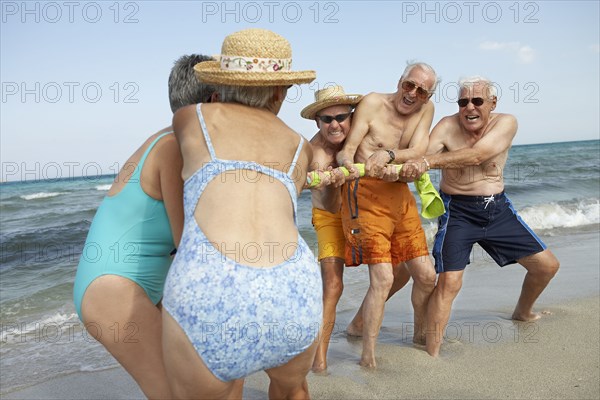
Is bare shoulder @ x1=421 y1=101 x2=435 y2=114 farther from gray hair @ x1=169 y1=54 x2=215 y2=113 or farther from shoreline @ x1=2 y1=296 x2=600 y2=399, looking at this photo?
gray hair @ x1=169 y1=54 x2=215 y2=113

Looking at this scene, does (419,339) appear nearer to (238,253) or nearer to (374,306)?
(374,306)

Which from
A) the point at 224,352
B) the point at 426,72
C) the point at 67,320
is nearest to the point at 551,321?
the point at 426,72

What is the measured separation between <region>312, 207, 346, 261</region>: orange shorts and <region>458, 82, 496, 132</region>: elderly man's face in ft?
4.39

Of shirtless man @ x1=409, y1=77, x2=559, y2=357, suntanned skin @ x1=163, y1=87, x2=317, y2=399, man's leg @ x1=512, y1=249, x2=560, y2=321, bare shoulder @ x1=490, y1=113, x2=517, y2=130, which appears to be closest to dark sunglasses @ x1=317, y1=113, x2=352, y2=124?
shirtless man @ x1=409, y1=77, x2=559, y2=357

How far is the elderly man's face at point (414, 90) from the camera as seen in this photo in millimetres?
4629

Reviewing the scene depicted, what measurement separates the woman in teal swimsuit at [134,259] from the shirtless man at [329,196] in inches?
87.9

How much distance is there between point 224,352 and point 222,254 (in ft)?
1.11

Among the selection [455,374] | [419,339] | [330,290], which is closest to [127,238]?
[330,290]

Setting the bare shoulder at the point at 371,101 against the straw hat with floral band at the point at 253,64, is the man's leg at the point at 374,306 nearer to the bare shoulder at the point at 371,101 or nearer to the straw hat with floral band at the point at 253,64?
the bare shoulder at the point at 371,101

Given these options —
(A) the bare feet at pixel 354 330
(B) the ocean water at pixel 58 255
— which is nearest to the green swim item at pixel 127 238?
(B) the ocean water at pixel 58 255

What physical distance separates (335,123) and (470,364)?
2.13 metres

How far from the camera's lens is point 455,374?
4.22 m

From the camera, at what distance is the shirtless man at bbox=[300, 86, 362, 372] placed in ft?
15.4

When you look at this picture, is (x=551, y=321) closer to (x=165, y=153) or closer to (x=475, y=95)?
(x=475, y=95)
